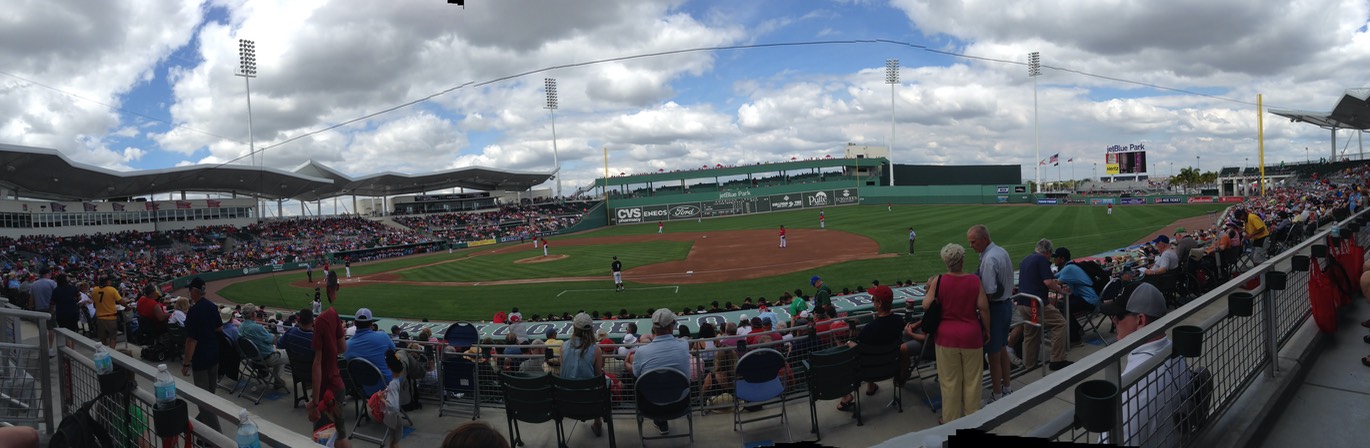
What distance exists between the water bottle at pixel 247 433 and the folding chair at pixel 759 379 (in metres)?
4.21

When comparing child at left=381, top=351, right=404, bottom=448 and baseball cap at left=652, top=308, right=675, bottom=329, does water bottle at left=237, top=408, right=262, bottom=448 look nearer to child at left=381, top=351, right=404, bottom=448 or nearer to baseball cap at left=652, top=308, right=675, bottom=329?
child at left=381, top=351, right=404, bottom=448

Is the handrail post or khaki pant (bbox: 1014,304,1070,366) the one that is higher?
the handrail post

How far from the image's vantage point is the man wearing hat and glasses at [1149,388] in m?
3.07

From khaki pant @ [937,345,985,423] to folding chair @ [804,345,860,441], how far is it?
0.83 meters

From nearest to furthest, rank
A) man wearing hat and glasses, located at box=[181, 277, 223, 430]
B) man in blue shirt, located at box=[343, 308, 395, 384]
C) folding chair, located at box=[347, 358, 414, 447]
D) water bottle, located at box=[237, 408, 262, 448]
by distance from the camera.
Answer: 1. water bottle, located at box=[237, 408, 262, 448]
2. folding chair, located at box=[347, 358, 414, 447]
3. man in blue shirt, located at box=[343, 308, 395, 384]
4. man wearing hat and glasses, located at box=[181, 277, 223, 430]

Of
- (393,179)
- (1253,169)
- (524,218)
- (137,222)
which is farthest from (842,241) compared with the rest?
(1253,169)

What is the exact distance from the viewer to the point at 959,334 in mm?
5074

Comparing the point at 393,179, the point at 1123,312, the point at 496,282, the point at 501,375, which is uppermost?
the point at 393,179

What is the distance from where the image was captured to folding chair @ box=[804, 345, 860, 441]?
18.5 ft

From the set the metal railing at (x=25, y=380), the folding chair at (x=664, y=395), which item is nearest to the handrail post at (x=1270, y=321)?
the folding chair at (x=664, y=395)

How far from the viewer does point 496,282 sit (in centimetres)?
2892

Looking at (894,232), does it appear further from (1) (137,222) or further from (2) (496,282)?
(1) (137,222)

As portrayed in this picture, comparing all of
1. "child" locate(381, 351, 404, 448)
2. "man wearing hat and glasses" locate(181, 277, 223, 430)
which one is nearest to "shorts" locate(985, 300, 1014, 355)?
"child" locate(381, 351, 404, 448)

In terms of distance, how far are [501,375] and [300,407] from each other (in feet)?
12.4
